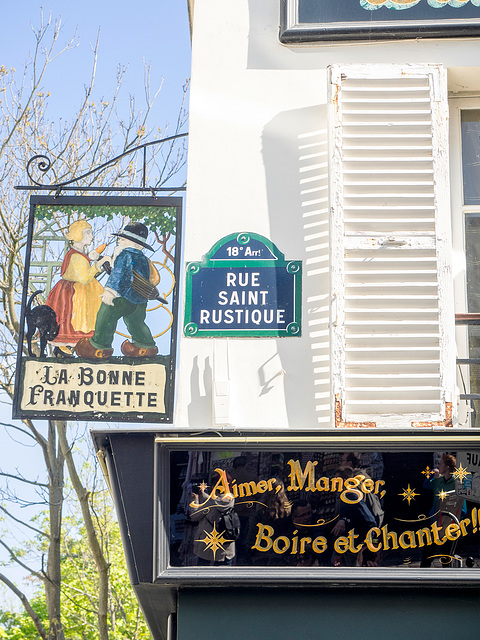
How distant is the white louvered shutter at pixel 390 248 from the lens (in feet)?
14.6

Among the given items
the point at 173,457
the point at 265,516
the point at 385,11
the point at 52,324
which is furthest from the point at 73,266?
the point at 385,11

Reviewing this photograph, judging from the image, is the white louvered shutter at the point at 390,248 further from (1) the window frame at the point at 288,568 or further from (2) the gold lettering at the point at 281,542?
(2) the gold lettering at the point at 281,542

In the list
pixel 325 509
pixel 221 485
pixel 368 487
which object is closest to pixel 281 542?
pixel 325 509

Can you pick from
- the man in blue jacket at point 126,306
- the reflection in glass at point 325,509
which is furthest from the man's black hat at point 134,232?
the reflection in glass at point 325,509

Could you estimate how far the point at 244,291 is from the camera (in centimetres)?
480

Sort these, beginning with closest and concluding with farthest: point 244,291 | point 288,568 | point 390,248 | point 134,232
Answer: point 288,568 → point 390,248 → point 244,291 → point 134,232

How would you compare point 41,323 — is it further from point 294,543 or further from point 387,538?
point 387,538

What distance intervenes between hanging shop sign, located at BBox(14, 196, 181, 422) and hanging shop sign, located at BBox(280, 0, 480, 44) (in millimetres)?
1330

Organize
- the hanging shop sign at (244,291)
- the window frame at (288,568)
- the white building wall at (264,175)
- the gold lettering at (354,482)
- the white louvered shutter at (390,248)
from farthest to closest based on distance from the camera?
the hanging shop sign at (244,291) → the white building wall at (264,175) → the white louvered shutter at (390,248) → the gold lettering at (354,482) → the window frame at (288,568)

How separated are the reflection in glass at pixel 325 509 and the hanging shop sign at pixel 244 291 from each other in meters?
0.82

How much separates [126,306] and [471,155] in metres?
2.32

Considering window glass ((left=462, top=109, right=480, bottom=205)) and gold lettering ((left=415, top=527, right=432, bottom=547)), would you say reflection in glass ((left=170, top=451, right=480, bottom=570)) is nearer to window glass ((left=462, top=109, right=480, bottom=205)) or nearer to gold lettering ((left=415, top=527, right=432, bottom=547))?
gold lettering ((left=415, top=527, right=432, bottom=547))

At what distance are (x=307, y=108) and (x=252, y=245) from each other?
0.94 meters

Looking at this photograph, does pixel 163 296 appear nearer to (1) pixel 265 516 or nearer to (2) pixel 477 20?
(1) pixel 265 516
